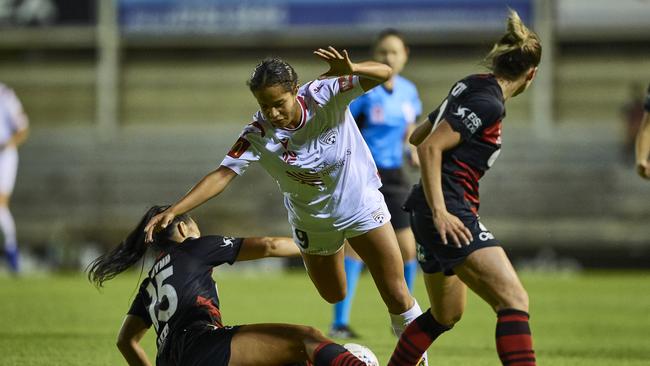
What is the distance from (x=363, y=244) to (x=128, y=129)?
60.2 feet

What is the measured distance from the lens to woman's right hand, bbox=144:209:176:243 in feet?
16.7

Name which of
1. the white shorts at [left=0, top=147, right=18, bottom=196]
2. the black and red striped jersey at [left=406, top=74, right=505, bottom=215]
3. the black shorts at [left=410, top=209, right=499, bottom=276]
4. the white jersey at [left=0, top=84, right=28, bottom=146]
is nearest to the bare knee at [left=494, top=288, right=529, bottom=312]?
the black shorts at [left=410, top=209, right=499, bottom=276]

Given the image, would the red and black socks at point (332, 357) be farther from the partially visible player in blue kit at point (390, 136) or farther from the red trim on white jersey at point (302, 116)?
the partially visible player in blue kit at point (390, 136)

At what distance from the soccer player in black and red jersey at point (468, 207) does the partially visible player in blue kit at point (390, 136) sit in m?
2.97

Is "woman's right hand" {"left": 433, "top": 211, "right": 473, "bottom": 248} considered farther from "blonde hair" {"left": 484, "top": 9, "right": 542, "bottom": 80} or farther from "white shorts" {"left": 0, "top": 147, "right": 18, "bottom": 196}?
"white shorts" {"left": 0, "top": 147, "right": 18, "bottom": 196}

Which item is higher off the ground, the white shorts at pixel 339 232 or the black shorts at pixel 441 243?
the black shorts at pixel 441 243

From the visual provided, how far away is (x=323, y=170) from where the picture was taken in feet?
18.3

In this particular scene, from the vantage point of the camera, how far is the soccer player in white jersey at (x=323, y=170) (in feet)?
17.3

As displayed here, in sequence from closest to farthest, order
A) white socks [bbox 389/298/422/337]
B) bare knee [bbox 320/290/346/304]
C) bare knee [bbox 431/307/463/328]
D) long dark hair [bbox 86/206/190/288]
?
1. bare knee [bbox 431/307/463/328]
2. long dark hair [bbox 86/206/190/288]
3. white socks [bbox 389/298/422/337]
4. bare knee [bbox 320/290/346/304]

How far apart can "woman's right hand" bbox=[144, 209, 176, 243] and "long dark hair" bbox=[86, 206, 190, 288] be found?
0.23 m

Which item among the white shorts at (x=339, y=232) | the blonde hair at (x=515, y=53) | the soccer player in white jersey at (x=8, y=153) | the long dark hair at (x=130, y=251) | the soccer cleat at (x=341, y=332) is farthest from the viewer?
the soccer player in white jersey at (x=8, y=153)

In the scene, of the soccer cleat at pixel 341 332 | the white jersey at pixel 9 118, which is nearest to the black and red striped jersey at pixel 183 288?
the soccer cleat at pixel 341 332

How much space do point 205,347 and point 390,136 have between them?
4099mm

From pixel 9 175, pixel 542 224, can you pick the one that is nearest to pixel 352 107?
pixel 9 175
